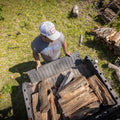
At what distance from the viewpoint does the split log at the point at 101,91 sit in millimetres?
2601

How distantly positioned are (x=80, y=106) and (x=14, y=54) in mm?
3855

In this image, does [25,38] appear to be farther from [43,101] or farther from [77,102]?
[77,102]

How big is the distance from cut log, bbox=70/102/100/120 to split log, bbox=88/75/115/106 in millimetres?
241

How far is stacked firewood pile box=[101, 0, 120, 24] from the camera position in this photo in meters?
4.89

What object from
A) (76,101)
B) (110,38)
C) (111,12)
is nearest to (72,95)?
(76,101)

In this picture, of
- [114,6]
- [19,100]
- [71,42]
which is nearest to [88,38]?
[71,42]

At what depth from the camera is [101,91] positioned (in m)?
2.76

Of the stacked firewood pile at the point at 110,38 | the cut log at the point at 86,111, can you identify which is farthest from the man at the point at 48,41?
the stacked firewood pile at the point at 110,38

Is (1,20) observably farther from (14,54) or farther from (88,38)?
(88,38)

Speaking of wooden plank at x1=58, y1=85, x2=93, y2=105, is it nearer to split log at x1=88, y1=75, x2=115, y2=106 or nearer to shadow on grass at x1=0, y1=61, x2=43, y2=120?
split log at x1=88, y1=75, x2=115, y2=106

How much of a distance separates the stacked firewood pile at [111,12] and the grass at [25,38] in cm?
42

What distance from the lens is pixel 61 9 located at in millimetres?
5695

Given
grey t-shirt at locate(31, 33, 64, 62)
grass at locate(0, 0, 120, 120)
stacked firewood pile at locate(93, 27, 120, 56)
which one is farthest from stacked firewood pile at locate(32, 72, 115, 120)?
→ stacked firewood pile at locate(93, 27, 120, 56)

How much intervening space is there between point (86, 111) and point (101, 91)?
0.71 meters
